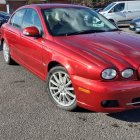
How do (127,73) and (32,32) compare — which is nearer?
(127,73)

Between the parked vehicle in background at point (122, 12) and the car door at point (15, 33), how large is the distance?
1388 centimetres

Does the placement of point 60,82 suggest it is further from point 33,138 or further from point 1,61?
point 1,61

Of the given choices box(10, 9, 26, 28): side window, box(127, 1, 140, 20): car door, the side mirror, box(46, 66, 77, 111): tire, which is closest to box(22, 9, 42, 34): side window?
the side mirror

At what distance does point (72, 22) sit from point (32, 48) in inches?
32.8

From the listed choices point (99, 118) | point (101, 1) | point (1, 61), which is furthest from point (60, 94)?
point (101, 1)

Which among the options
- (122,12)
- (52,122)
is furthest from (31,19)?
(122,12)

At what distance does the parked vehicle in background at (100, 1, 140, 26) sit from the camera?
20.0 metres

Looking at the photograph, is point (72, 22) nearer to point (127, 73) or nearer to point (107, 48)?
point (107, 48)

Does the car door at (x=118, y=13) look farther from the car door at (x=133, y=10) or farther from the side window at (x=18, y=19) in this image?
the side window at (x=18, y=19)

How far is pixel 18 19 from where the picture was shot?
6.39 m

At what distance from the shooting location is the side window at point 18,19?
245 inches

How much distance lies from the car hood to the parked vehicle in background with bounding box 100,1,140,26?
15271 mm

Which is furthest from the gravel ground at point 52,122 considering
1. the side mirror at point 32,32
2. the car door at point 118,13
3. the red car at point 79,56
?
the car door at point 118,13

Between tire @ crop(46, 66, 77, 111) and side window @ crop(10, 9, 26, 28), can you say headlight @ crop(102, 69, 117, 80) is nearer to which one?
tire @ crop(46, 66, 77, 111)
